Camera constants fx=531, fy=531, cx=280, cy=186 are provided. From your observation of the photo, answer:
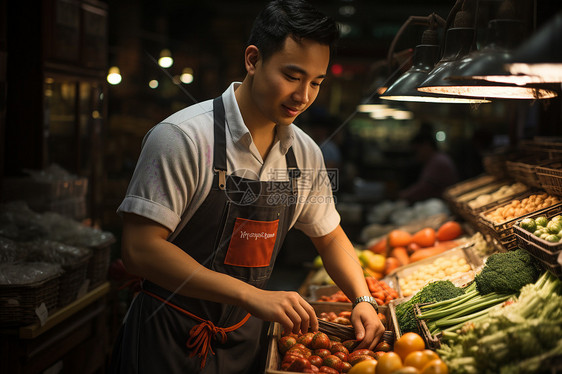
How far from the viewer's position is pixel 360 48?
923 cm

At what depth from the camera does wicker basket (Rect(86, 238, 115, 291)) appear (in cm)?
345

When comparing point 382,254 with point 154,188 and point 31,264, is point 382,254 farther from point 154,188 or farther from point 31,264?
point 154,188

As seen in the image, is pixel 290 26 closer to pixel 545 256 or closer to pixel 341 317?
pixel 545 256

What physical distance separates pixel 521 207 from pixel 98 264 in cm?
260

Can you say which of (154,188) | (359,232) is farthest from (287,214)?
(359,232)

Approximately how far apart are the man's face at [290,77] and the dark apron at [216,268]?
0.71 feet

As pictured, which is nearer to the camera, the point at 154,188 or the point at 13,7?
the point at 154,188

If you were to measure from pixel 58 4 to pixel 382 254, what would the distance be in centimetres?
307

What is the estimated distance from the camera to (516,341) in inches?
56.5

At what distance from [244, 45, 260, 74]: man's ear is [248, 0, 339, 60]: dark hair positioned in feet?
0.06

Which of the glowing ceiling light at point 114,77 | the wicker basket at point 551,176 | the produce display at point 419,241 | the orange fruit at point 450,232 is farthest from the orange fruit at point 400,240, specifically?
the glowing ceiling light at point 114,77

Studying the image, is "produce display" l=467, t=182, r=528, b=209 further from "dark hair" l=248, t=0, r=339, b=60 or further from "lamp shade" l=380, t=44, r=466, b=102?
"dark hair" l=248, t=0, r=339, b=60

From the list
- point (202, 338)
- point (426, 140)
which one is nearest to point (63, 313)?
point (202, 338)

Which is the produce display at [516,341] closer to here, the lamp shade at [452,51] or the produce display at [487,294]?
the produce display at [487,294]
